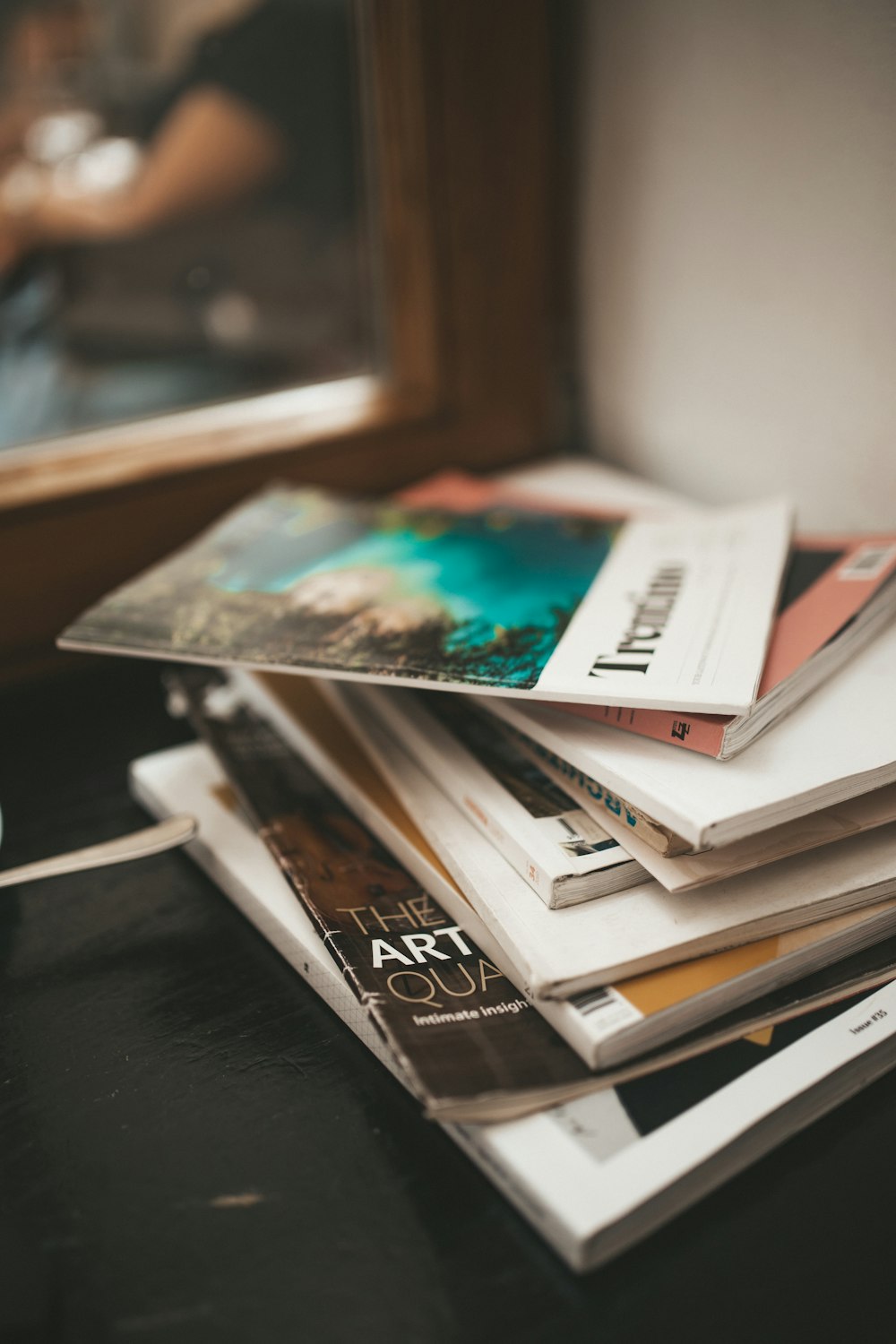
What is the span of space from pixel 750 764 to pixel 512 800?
0.38 feet

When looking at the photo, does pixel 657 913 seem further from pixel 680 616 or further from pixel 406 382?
pixel 406 382


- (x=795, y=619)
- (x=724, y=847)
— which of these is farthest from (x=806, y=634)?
(x=724, y=847)

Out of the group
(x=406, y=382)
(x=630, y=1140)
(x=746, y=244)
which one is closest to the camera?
(x=630, y=1140)

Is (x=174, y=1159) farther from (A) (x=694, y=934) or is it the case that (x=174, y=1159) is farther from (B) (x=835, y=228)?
(B) (x=835, y=228)

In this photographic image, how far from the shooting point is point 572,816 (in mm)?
→ 474

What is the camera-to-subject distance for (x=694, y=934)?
1.35 feet

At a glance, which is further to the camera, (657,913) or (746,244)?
(746,244)

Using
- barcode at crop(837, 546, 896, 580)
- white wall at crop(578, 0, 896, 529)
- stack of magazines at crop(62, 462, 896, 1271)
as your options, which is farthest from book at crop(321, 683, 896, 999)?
white wall at crop(578, 0, 896, 529)

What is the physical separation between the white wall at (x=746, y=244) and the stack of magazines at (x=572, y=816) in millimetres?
108

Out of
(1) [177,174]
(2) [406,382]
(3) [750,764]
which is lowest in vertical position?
(3) [750,764]

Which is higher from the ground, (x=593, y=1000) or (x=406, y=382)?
(x=406, y=382)

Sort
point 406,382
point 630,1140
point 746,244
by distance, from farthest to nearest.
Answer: point 406,382, point 746,244, point 630,1140

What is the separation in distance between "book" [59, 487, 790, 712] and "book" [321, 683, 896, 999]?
82 mm

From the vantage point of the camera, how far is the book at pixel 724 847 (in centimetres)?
42
